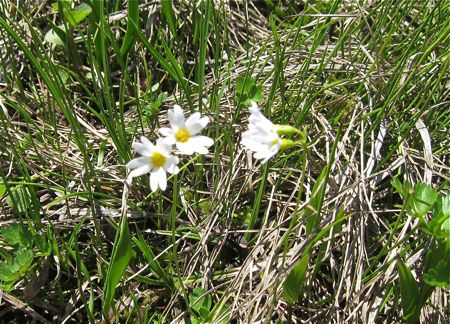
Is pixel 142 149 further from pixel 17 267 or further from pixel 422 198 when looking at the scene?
pixel 422 198

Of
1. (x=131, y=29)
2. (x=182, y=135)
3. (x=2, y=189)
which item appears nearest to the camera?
(x=182, y=135)

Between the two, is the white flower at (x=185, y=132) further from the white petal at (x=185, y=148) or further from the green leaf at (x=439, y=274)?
the green leaf at (x=439, y=274)

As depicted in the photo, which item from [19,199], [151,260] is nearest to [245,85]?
[151,260]

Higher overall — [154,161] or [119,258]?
[154,161]

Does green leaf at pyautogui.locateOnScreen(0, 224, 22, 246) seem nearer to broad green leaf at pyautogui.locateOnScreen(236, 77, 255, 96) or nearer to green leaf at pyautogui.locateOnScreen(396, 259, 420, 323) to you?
broad green leaf at pyautogui.locateOnScreen(236, 77, 255, 96)

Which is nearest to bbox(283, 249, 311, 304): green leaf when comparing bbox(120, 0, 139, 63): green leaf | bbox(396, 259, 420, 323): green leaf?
bbox(396, 259, 420, 323): green leaf

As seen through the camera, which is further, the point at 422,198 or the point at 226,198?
the point at 226,198

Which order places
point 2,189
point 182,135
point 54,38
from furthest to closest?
point 54,38, point 2,189, point 182,135
